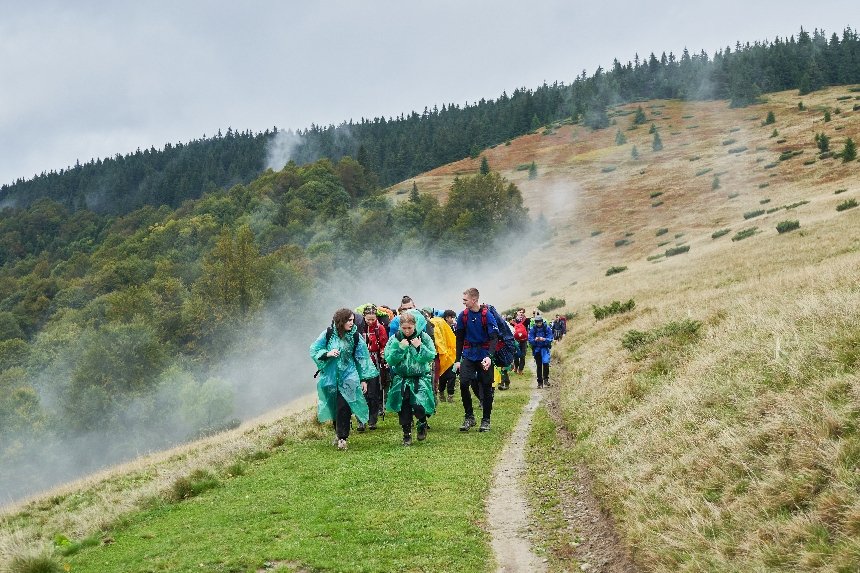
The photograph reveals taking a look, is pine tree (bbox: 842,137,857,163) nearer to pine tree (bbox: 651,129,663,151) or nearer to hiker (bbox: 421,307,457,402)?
pine tree (bbox: 651,129,663,151)

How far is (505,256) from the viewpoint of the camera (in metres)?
75.1

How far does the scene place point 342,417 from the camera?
37.3ft

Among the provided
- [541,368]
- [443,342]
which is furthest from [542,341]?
[443,342]

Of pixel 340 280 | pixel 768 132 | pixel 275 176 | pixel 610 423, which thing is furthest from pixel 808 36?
pixel 610 423

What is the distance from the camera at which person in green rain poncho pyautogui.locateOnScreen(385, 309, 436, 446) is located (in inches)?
437

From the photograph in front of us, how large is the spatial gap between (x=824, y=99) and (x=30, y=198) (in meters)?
210

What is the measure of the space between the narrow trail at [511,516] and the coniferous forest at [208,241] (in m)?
40.2

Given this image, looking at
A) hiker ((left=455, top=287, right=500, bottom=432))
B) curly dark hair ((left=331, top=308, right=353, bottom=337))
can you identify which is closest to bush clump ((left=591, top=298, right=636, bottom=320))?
hiker ((left=455, top=287, right=500, bottom=432))

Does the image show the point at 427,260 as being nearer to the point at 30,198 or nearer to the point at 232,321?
the point at 232,321

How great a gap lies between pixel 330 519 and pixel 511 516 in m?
2.14

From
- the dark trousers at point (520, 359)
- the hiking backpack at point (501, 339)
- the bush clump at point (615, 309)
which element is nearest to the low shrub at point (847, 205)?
the bush clump at point (615, 309)

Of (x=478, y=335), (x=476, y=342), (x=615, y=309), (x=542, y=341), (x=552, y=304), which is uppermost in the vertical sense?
(x=478, y=335)

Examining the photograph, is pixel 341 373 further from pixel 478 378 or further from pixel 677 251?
pixel 677 251

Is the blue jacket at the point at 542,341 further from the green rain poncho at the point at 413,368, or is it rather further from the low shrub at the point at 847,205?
the low shrub at the point at 847,205
